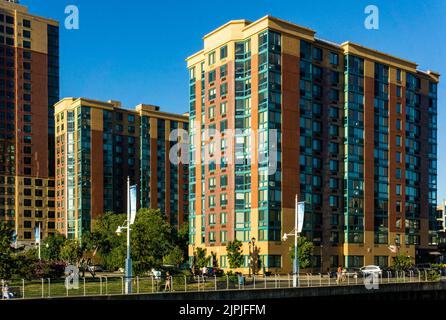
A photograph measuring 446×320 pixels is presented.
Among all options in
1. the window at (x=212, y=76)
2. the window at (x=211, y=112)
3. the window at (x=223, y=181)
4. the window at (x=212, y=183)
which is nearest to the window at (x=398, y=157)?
the window at (x=223, y=181)

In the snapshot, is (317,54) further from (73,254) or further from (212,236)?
(73,254)

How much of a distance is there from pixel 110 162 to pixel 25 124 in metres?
26.4

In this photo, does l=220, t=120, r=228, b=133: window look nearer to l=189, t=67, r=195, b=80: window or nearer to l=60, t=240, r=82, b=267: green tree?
l=189, t=67, r=195, b=80: window

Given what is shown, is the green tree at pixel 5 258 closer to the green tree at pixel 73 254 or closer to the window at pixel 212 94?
the green tree at pixel 73 254

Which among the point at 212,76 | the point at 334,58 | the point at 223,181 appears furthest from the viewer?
the point at 334,58

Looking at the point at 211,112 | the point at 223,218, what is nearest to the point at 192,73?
the point at 211,112

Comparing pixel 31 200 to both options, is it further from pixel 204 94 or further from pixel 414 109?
pixel 414 109

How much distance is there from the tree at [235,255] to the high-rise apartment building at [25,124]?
7356 centimetres

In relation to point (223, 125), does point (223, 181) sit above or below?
below

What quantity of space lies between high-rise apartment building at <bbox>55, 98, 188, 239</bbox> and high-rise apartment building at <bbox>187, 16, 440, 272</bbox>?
3802 centimetres

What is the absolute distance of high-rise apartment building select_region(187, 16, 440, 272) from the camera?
83.5 m

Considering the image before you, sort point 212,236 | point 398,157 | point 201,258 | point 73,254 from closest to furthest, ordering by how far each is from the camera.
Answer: point 73,254 → point 201,258 → point 212,236 → point 398,157

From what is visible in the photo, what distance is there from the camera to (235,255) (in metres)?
80.2

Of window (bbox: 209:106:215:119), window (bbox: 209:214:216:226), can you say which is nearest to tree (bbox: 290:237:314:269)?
window (bbox: 209:214:216:226)
